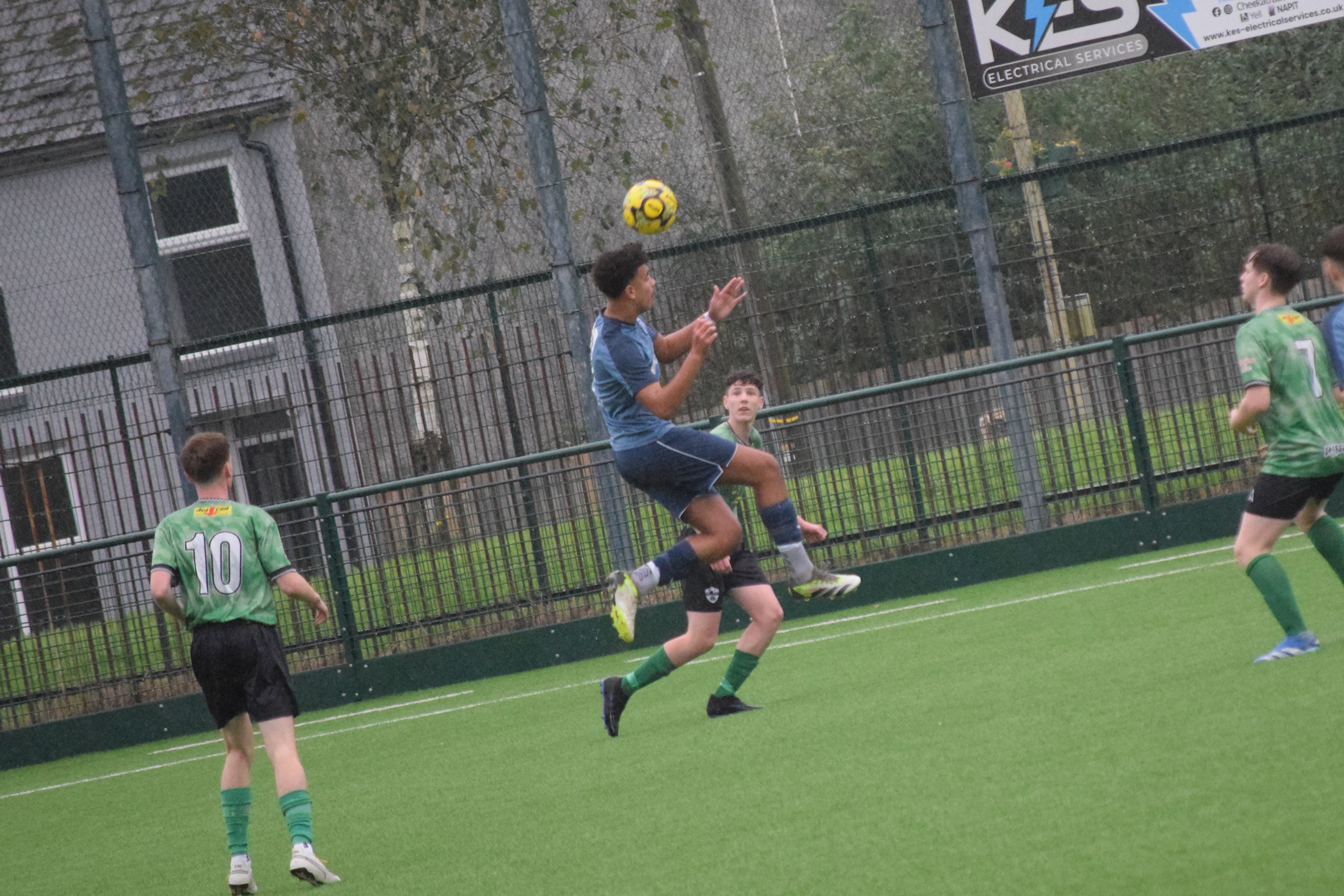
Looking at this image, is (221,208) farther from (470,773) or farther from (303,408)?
(470,773)

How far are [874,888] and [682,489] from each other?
10.3ft

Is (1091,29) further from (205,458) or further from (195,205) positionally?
(205,458)

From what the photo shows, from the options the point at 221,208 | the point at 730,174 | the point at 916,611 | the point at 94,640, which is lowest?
the point at 916,611

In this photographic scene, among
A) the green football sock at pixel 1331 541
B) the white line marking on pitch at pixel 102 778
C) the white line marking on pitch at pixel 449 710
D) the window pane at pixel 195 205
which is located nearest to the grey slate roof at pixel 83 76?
the window pane at pixel 195 205

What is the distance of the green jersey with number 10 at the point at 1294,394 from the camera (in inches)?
222

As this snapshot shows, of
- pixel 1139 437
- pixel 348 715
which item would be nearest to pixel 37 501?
pixel 348 715

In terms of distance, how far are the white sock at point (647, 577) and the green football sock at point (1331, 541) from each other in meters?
2.76

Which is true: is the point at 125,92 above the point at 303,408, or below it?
above

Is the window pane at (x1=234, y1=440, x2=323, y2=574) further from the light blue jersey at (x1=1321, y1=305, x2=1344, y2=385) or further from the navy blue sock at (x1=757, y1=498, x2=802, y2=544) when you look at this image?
the light blue jersey at (x1=1321, y1=305, x2=1344, y2=385)

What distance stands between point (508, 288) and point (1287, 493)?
682 centimetres

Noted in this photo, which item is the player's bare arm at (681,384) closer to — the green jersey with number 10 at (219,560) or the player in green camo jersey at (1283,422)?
the green jersey with number 10 at (219,560)

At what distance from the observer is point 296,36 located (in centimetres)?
1311

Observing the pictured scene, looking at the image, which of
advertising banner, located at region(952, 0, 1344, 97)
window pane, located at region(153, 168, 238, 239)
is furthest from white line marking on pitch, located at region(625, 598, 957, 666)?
window pane, located at region(153, 168, 238, 239)

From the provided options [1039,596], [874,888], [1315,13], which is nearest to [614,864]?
[874,888]
